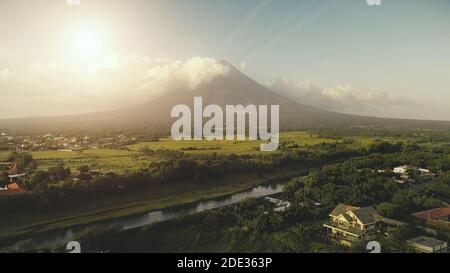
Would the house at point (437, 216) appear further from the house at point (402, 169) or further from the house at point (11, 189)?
the house at point (11, 189)

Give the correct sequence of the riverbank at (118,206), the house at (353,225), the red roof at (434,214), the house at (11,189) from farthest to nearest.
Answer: the house at (11,189) → the riverbank at (118,206) → the red roof at (434,214) → the house at (353,225)

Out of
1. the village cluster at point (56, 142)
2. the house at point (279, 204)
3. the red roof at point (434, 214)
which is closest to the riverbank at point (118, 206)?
the house at point (279, 204)

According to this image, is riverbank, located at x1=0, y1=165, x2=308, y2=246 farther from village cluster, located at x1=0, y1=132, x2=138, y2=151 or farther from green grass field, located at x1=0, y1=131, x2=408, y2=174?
village cluster, located at x1=0, y1=132, x2=138, y2=151

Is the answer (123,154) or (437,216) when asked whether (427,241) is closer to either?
(437,216)

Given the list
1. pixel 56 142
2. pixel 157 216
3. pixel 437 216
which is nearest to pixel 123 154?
pixel 56 142

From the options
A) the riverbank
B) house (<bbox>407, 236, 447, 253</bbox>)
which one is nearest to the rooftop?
house (<bbox>407, 236, 447, 253</bbox>)
